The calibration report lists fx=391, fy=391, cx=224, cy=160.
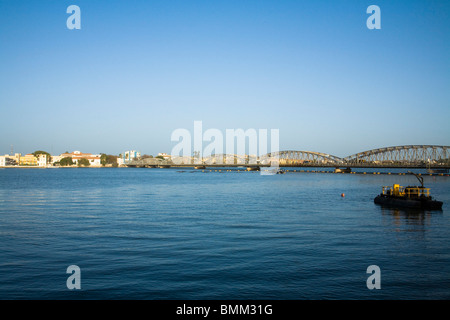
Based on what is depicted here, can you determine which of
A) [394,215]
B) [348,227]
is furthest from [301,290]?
[394,215]

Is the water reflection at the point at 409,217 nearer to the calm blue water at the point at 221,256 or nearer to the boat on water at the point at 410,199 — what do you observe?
the calm blue water at the point at 221,256

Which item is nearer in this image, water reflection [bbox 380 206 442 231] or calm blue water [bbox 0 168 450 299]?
calm blue water [bbox 0 168 450 299]

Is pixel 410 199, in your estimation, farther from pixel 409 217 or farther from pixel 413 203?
pixel 409 217

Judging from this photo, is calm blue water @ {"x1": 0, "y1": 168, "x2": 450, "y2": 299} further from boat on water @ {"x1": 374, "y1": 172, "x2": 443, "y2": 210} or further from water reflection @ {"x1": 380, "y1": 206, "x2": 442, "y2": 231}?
boat on water @ {"x1": 374, "y1": 172, "x2": 443, "y2": 210}

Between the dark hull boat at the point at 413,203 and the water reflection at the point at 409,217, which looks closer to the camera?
the water reflection at the point at 409,217

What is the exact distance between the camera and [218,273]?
16.1 meters

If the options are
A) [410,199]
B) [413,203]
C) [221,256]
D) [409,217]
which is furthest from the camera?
[410,199]

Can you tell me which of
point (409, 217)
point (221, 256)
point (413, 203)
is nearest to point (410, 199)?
point (413, 203)

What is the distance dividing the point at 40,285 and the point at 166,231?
11705mm

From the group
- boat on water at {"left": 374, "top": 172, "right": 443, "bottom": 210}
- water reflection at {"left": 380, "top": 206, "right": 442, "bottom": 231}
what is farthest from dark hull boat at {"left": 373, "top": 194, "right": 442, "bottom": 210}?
water reflection at {"left": 380, "top": 206, "right": 442, "bottom": 231}

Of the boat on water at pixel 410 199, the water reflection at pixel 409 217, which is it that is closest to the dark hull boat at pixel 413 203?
the boat on water at pixel 410 199

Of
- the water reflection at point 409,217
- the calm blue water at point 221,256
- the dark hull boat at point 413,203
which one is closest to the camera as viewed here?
the calm blue water at point 221,256

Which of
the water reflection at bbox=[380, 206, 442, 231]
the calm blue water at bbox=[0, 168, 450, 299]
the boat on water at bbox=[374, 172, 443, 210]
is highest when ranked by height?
the boat on water at bbox=[374, 172, 443, 210]

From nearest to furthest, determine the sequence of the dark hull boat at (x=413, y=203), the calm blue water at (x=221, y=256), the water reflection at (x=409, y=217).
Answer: the calm blue water at (x=221, y=256) → the water reflection at (x=409, y=217) → the dark hull boat at (x=413, y=203)
